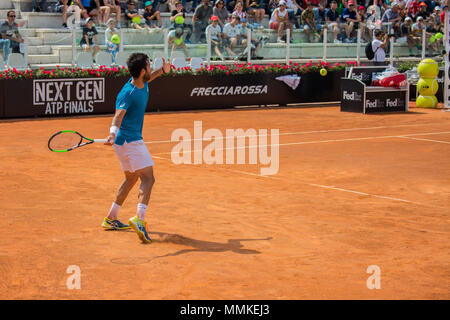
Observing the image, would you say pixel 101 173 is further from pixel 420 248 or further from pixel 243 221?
pixel 420 248

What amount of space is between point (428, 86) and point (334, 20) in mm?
6228

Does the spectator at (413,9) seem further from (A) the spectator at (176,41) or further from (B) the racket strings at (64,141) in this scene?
(B) the racket strings at (64,141)

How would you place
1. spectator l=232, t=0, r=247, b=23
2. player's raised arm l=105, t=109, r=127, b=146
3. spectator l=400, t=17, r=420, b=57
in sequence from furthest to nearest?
1. spectator l=400, t=17, r=420, b=57
2. spectator l=232, t=0, r=247, b=23
3. player's raised arm l=105, t=109, r=127, b=146

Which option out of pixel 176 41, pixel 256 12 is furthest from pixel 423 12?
pixel 176 41

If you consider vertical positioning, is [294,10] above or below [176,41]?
above

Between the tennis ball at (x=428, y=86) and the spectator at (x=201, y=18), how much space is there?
748cm

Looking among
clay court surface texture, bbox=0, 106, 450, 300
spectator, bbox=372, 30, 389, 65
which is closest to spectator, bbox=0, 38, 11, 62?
clay court surface texture, bbox=0, 106, 450, 300

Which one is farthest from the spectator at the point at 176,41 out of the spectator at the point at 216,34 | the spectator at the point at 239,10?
the spectator at the point at 239,10

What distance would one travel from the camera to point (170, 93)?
2233cm

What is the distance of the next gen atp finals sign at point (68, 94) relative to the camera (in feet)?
65.0

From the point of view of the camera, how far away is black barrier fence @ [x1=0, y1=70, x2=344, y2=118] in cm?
1964

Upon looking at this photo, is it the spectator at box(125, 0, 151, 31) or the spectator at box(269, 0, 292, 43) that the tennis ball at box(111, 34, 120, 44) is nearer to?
the spectator at box(125, 0, 151, 31)

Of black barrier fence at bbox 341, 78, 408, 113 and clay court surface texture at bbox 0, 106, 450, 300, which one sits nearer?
clay court surface texture at bbox 0, 106, 450, 300

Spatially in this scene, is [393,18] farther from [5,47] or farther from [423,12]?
[5,47]
